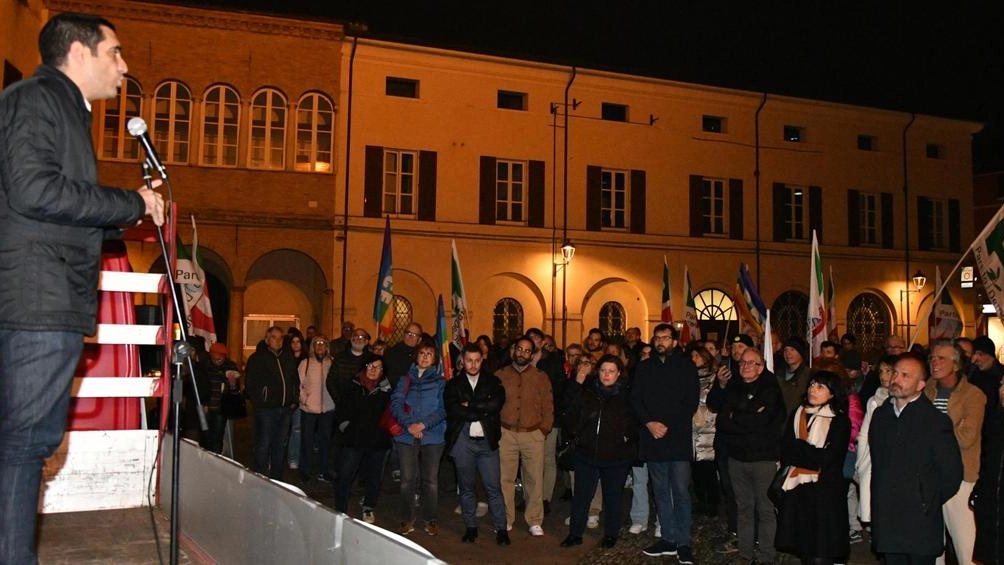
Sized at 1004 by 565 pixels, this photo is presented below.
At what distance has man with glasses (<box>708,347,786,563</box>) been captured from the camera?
876cm

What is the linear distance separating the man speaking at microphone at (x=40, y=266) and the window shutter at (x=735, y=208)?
30.4 metres

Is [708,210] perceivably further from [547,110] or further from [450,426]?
[450,426]

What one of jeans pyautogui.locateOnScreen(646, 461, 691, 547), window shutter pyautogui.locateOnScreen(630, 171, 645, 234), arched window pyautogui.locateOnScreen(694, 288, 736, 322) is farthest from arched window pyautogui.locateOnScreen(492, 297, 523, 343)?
jeans pyautogui.locateOnScreen(646, 461, 691, 547)

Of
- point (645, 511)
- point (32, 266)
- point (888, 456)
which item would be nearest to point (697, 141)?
point (645, 511)

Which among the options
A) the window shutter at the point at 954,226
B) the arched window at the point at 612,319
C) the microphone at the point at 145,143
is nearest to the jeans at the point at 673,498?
the microphone at the point at 145,143

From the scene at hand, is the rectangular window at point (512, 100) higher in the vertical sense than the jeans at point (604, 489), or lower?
higher

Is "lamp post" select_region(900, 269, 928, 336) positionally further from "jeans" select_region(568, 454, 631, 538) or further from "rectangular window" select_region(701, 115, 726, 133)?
"jeans" select_region(568, 454, 631, 538)

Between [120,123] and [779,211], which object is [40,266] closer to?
[120,123]

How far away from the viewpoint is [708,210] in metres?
32.0

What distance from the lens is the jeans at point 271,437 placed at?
42.9ft

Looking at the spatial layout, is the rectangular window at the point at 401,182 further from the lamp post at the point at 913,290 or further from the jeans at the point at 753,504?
Result: the jeans at the point at 753,504

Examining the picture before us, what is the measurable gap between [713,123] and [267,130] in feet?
50.0

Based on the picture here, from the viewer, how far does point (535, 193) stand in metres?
29.3

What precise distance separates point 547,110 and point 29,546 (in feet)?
90.2
